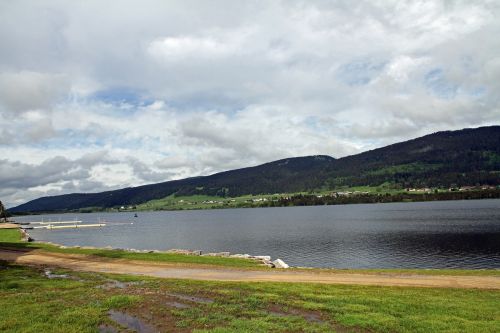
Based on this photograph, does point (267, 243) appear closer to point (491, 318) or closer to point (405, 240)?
point (405, 240)

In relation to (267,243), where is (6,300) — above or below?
above

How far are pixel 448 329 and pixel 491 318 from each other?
349 centimetres

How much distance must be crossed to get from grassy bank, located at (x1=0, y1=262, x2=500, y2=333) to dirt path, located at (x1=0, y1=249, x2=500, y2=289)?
3.45 metres

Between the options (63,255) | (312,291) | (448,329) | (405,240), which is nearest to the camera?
(448,329)

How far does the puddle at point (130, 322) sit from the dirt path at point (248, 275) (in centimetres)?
1353

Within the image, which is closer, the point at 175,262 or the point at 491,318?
the point at 491,318

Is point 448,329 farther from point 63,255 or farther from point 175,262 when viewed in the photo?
point 63,255

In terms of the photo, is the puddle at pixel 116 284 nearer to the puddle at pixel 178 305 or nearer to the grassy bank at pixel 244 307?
the grassy bank at pixel 244 307

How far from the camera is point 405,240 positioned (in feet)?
280

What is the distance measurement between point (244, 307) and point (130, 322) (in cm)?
584

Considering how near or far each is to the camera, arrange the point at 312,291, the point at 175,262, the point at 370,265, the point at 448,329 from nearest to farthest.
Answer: the point at 448,329 < the point at 312,291 < the point at 175,262 < the point at 370,265

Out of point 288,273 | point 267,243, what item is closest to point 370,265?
point 288,273

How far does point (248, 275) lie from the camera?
3381 cm

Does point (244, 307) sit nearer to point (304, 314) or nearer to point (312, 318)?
point (304, 314)
